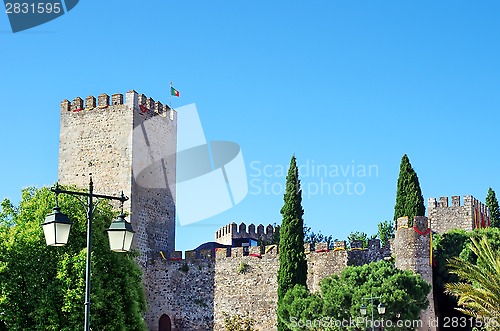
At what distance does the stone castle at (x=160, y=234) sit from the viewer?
37.9m

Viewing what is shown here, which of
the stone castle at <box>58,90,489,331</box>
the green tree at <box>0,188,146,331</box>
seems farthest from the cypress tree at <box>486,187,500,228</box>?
the green tree at <box>0,188,146,331</box>

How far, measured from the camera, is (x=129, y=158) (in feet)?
128

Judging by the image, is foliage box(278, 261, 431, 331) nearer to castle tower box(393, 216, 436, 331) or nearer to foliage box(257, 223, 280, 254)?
castle tower box(393, 216, 436, 331)

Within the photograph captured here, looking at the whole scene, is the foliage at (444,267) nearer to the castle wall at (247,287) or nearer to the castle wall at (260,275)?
the castle wall at (260,275)

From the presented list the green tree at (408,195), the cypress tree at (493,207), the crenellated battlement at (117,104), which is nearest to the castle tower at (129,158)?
the crenellated battlement at (117,104)

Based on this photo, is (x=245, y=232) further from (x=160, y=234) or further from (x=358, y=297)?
(x=358, y=297)

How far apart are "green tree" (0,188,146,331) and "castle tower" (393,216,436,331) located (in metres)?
12.4

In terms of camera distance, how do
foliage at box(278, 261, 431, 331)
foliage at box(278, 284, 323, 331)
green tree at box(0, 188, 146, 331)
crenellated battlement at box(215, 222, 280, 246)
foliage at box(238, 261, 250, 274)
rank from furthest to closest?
crenellated battlement at box(215, 222, 280, 246) → foliage at box(238, 261, 250, 274) → foliage at box(278, 284, 323, 331) → foliage at box(278, 261, 431, 331) → green tree at box(0, 188, 146, 331)

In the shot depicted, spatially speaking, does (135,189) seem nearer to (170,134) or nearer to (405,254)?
(170,134)

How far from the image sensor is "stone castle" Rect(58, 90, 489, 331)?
37.9m

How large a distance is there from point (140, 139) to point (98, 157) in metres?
2.19

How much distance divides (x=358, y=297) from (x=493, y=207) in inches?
710

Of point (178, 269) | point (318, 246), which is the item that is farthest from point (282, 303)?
point (178, 269)

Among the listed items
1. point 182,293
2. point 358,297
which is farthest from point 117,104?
point 358,297
